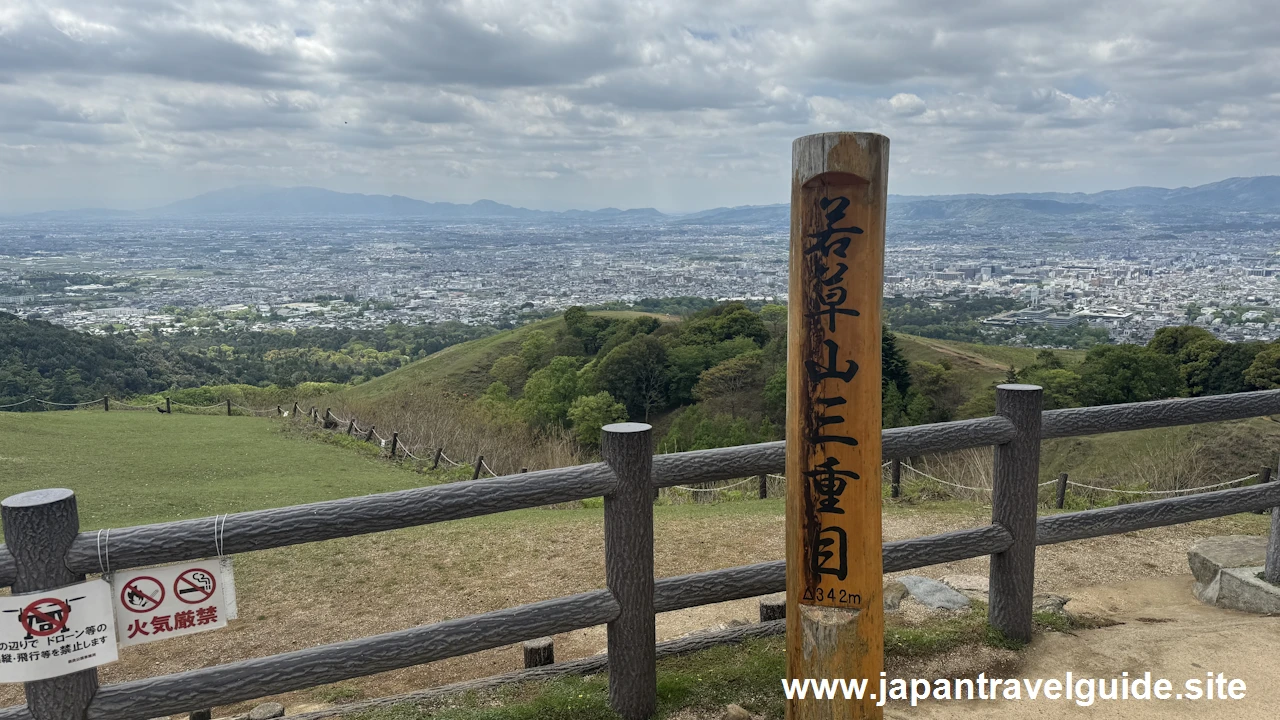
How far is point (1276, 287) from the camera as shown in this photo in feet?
130

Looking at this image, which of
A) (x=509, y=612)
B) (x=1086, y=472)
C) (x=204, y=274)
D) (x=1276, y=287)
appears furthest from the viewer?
(x=204, y=274)

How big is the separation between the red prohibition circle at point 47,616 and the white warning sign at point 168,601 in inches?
5.7

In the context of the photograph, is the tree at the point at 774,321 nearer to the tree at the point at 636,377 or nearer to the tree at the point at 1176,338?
the tree at the point at 636,377

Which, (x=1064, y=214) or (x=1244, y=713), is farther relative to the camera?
(x=1064, y=214)

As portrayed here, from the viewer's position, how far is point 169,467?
1627cm

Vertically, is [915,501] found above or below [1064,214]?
below

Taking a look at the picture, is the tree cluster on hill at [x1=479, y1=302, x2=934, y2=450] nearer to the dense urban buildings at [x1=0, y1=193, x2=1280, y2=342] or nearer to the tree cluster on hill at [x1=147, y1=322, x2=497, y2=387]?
the dense urban buildings at [x1=0, y1=193, x2=1280, y2=342]

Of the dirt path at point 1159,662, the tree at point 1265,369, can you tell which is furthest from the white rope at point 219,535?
the tree at point 1265,369

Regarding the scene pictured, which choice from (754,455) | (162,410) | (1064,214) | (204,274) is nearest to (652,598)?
(754,455)

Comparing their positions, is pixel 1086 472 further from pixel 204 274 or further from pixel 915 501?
pixel 204 274

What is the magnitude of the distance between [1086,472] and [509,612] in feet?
58.6

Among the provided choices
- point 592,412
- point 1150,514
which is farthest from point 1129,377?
point 1150,514

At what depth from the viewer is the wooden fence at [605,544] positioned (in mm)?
2691

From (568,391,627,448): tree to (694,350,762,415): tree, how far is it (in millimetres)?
3927
